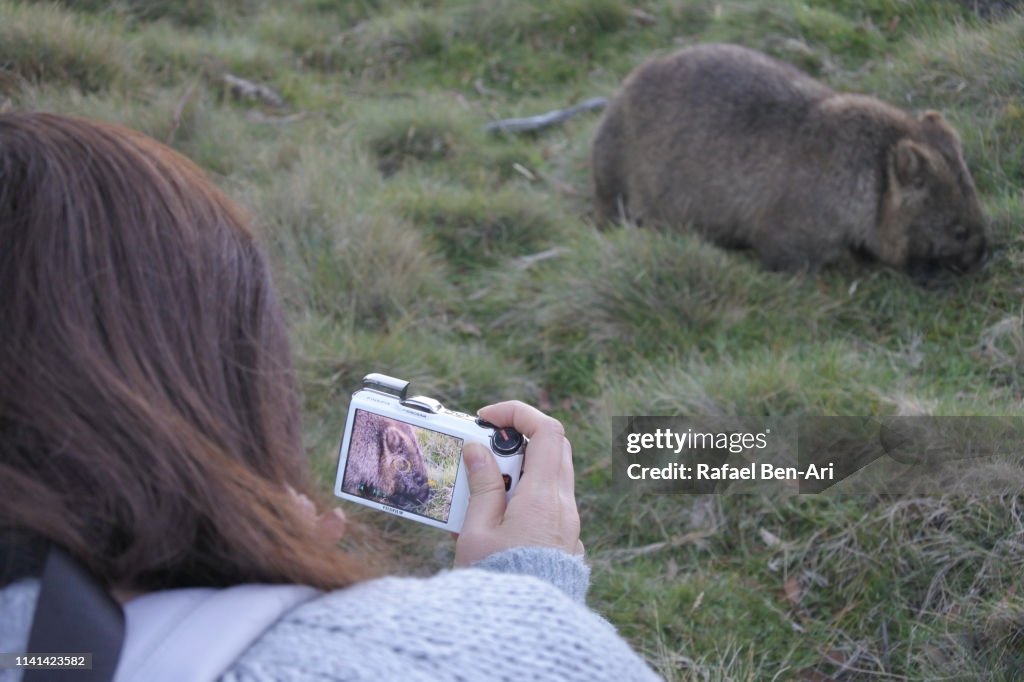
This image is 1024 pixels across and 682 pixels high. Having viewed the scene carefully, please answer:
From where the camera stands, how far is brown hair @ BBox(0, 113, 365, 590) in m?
1.26

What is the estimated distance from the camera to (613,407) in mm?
4055

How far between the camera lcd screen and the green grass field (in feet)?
3.76

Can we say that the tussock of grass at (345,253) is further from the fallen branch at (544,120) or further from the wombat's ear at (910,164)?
the wombat's ear at (910,164)

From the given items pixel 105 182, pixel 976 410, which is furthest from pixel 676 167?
pixel 105 182

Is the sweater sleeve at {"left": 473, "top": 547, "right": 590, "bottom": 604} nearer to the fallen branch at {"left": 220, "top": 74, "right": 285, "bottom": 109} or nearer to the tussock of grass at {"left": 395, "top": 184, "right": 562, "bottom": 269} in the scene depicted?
the tussock of grass at {"left": 395, "top": 184, "right": 562, "bottom": 269}

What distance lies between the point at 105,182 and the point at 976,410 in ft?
9.98

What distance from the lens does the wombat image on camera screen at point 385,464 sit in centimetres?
208

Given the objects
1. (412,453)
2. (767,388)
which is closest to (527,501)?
(412,453)

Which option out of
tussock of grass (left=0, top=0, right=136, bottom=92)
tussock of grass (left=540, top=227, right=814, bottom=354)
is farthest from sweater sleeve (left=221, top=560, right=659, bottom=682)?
tussock of grass (left=0, top=0, right=136, bottom=92)

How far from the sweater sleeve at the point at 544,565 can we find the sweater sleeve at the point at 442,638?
0.34 m

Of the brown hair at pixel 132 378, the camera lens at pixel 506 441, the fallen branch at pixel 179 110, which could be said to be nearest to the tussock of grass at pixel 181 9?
the fallen branch at pixel 179 110

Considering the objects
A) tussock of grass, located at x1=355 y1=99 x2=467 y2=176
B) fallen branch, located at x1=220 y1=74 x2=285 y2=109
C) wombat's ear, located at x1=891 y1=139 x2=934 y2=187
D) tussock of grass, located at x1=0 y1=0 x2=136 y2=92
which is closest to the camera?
wombat's ear, located at x1=891 y1=139 x2=934 y2=187

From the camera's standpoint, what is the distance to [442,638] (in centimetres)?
125

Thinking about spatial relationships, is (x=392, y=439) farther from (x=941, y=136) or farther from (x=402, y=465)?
(x=941, y=136)
